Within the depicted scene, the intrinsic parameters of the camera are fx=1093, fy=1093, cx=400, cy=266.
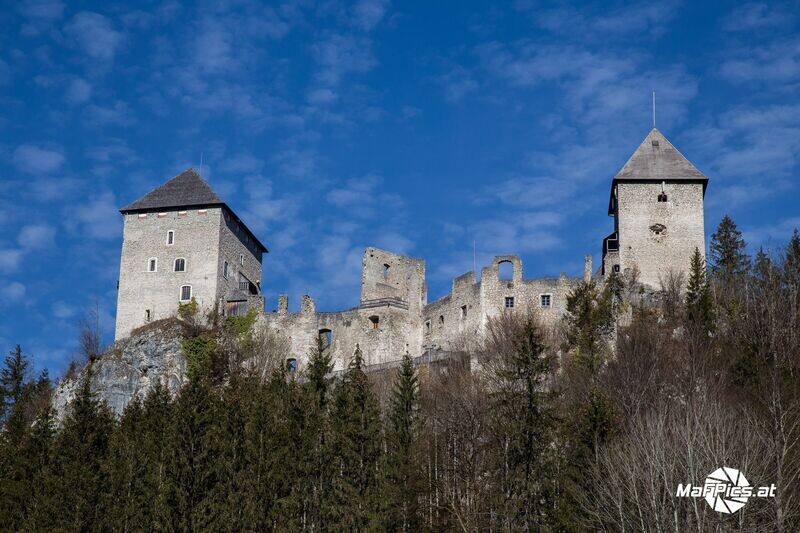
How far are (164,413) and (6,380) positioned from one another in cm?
2378

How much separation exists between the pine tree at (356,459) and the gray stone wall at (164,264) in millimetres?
21782

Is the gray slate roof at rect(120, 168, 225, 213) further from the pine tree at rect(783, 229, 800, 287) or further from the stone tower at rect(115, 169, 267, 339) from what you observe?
the pine tree at rect(783, 229, 800, 287)

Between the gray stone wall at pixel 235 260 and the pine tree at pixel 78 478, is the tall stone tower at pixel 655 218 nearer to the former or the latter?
the gray stone wall at pixel 235 260

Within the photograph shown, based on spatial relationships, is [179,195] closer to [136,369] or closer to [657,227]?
[136,369]

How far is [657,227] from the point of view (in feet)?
179

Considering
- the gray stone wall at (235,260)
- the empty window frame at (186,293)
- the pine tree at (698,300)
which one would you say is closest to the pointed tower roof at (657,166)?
the pine tree at (698,300)

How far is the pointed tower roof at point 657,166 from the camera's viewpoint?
56156 mm

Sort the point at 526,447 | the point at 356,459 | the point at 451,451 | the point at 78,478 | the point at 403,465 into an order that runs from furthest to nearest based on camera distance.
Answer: the point at 451,451
the point at 78,478
the point at 356,459
the point at 403,465
the point at 526,447

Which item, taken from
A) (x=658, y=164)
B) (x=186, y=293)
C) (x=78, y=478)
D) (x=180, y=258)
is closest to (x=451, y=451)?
(x=78, y=478)

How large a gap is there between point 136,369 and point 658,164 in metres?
28.6

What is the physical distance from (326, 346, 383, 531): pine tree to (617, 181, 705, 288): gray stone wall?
22.1 m

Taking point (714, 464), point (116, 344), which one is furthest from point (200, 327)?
point (714, 464)

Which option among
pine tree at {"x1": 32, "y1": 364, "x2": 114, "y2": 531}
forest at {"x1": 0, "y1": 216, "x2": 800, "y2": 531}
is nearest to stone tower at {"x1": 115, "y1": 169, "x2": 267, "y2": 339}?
forest at {"x1": 0, "y1": 216, "x2": 800, "y2": 531}

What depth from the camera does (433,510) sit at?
108ft
